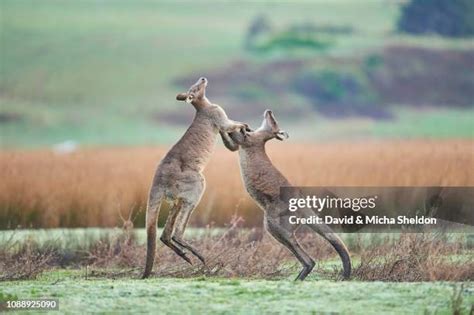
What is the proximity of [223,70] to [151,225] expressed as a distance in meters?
23.8

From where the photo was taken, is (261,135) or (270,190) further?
(261,135)

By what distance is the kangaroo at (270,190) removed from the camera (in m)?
10.5

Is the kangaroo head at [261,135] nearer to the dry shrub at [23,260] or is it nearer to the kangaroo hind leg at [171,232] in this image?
the kangaroo hind leg at [171,232]

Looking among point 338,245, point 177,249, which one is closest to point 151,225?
point 177,249

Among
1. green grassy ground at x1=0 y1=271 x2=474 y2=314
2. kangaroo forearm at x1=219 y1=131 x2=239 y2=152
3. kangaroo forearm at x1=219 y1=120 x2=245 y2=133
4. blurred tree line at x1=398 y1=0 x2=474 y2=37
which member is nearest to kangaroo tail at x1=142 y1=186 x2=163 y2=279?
green grassy ground at x1=0 y1=271 x2=474 y2=314

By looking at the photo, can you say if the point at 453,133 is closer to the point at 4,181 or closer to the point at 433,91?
the point at 433,91

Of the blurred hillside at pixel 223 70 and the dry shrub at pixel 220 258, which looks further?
the blurred hillside at pixel 223 70

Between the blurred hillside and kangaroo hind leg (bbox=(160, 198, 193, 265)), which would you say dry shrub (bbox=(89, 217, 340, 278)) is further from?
the blurred hillside

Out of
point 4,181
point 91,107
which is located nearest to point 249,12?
point 91,107

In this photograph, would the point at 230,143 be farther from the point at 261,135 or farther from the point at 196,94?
the point at 196,94

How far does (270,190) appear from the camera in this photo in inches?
420

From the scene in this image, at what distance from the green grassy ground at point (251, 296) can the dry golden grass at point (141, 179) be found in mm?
3560

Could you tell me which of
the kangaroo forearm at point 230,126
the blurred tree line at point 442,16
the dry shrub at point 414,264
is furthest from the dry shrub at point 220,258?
the blurred tree line at point 442,16

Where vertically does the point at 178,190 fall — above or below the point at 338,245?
above
